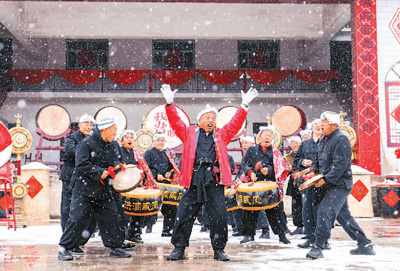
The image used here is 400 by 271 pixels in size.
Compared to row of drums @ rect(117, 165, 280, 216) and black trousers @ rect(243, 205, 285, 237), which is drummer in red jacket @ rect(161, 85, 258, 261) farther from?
black trousers @ rect(243, 205, 285, 237)

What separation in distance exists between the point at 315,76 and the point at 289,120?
4061 millimetres

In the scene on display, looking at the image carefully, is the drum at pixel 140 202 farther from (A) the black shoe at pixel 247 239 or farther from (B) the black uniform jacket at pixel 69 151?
(A) the black shoe at pixel 247 239

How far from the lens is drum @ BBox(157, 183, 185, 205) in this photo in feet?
21.1

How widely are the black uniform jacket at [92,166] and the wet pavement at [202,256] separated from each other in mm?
637

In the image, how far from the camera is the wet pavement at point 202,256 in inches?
157

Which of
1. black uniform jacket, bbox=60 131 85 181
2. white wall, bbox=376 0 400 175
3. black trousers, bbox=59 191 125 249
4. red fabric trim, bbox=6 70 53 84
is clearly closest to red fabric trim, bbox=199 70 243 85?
red fabric trim, bbox=6 70 53 84

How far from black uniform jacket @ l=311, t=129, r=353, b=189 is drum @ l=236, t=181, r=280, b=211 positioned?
37.9 inches

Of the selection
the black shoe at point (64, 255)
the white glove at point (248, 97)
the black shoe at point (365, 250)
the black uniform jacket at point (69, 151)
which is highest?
the white glove at point (248, 97)

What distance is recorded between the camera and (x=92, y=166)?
450 cm

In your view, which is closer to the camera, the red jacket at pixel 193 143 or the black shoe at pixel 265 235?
the red jacket at pixel 193 143

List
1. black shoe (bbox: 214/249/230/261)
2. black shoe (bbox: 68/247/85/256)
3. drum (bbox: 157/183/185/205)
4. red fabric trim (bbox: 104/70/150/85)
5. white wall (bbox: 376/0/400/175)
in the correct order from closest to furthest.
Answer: black shoe (bbox: 214/249/230/261)
black shoe (bbox: 68/247/85/256)
drum (bbox: 157/183/185/205)
white wall (bbox: 376/0/400/175)
red fabric trim (bbox: 104/70/150/85)

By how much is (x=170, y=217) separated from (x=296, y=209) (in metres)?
1.87

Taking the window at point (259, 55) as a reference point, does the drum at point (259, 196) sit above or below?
below

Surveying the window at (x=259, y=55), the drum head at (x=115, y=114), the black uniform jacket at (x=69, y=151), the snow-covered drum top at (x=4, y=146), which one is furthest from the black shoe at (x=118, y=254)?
the window at (x=259, y=55)
